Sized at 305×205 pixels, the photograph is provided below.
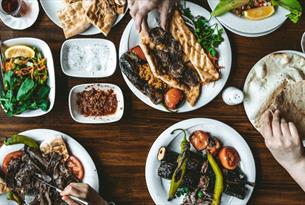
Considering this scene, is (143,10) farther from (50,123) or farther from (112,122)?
(50,123)

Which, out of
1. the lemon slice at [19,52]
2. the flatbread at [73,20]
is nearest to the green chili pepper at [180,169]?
the flatbread at [73,20]

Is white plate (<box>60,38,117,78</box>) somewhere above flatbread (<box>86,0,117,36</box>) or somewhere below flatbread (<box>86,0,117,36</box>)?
below

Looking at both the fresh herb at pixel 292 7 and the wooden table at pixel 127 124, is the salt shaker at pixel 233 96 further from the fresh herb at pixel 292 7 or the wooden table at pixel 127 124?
the fresh herb at pixel 292 7

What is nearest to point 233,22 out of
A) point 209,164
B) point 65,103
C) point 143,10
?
point 143,10

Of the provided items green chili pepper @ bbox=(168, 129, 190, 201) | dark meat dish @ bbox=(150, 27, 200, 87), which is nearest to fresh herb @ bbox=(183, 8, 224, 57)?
dark meat dish @ bbox=(150, 27, 200, 87)

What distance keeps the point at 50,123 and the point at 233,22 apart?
1.39 m

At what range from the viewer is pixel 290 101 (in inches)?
131

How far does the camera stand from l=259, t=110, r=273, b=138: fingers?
10.3 feet

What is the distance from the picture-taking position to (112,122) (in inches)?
130

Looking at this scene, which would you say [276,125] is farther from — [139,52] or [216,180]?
[139,52]

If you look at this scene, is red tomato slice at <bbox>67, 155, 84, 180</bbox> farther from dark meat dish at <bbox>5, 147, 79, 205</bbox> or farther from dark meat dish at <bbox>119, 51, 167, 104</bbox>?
dark meat dish at <bbox>119, 51, 167, 104</bbox>

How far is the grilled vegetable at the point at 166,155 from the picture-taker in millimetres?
3244

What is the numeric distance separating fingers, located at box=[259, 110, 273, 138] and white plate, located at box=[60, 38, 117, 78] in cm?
103

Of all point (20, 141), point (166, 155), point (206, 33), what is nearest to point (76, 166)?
point (20, 141)
